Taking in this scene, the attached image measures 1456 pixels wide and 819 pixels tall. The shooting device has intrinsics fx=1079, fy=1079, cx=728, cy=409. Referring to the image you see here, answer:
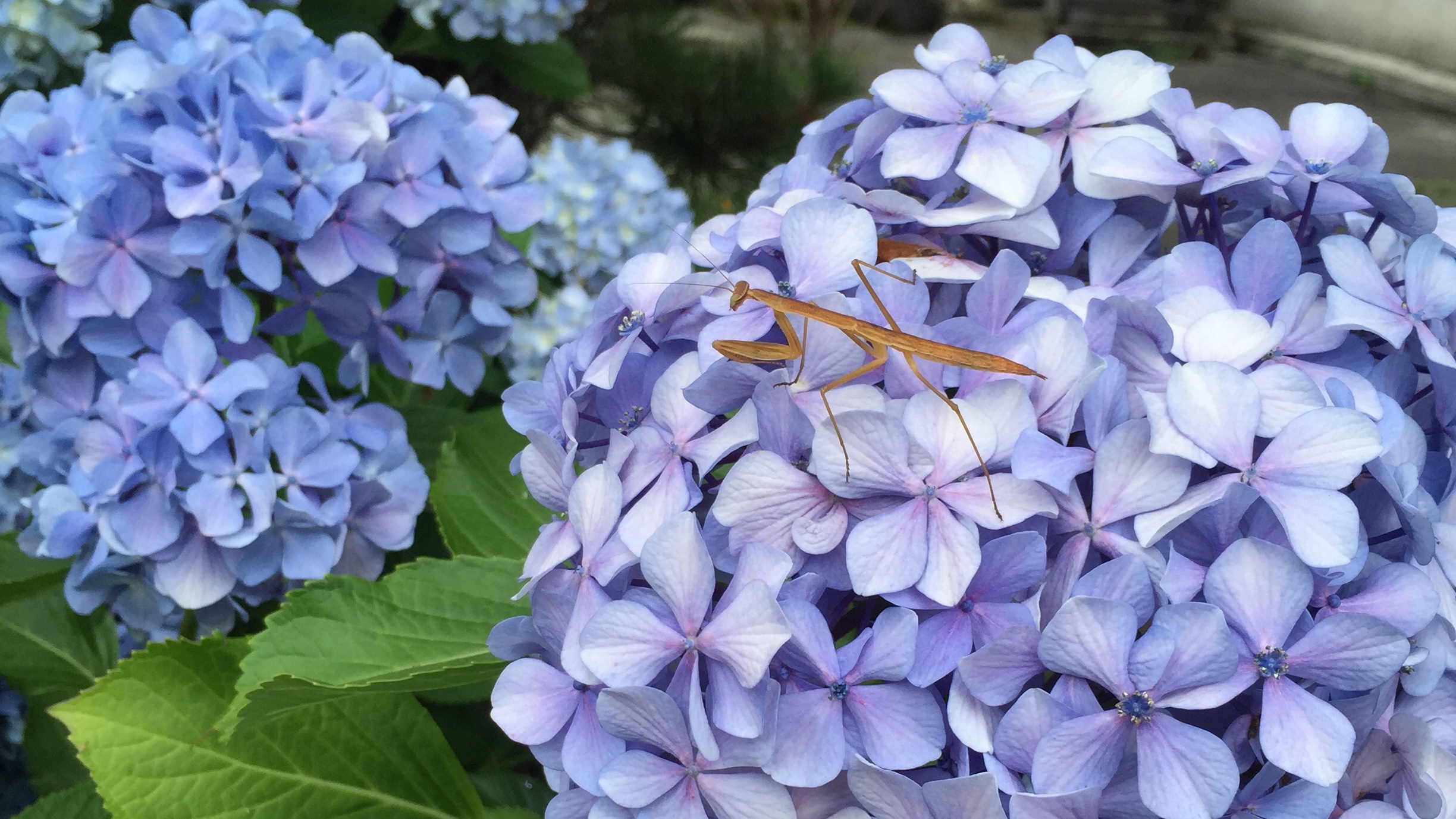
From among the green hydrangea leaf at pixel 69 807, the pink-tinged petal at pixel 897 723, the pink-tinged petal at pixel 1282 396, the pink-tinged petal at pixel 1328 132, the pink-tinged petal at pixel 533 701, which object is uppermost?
the pink-tinged petal at pixel 1328 132

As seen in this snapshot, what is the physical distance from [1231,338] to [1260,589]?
11 centimetres

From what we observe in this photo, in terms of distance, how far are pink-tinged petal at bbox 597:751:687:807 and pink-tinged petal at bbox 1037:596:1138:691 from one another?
0.48ft

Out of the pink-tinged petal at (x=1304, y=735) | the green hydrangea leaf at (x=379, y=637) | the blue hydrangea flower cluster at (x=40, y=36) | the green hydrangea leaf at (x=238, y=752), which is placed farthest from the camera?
the blue hydrangea flower cluster at (x=40, y=36)

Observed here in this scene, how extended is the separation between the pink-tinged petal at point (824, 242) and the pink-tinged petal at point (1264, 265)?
0.52 ft

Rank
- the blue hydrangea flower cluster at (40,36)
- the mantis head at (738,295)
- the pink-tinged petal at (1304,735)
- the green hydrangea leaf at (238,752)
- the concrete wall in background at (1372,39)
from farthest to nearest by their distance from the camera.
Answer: the concrete wall in background at (1372,39) < the blue hydrangea flower cluster at (40,36) < the green hydrangea leaf at (238,752) < the mantis head at (738,295) < the pink-tinged petal at (1304,735)

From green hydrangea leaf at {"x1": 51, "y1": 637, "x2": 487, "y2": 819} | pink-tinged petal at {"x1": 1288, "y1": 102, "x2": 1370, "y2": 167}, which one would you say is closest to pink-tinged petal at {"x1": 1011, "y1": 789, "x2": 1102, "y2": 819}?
pink-tinged petal at {"x1": 1288, "y1": 102, "x2": 1370, "y2": 167}

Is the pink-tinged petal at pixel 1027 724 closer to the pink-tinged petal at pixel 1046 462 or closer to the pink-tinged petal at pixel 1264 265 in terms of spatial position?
the pink-tinged petal at pixel 1046 462

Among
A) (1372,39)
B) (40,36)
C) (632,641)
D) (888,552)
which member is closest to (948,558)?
(888,552)

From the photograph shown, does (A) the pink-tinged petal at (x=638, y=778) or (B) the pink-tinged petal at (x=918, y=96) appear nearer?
(A) the pink-tinged petal at (x=638, y=778)

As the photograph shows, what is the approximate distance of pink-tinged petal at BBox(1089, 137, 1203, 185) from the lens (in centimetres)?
47

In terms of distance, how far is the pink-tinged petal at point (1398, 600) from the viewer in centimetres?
38

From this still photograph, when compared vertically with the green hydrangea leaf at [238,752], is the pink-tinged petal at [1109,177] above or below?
above

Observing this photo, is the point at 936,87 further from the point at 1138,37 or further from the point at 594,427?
the point at 1138,37

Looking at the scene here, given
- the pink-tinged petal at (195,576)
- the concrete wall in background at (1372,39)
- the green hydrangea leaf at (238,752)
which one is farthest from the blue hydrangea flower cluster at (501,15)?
the concrete wall in background at (1372,39)
